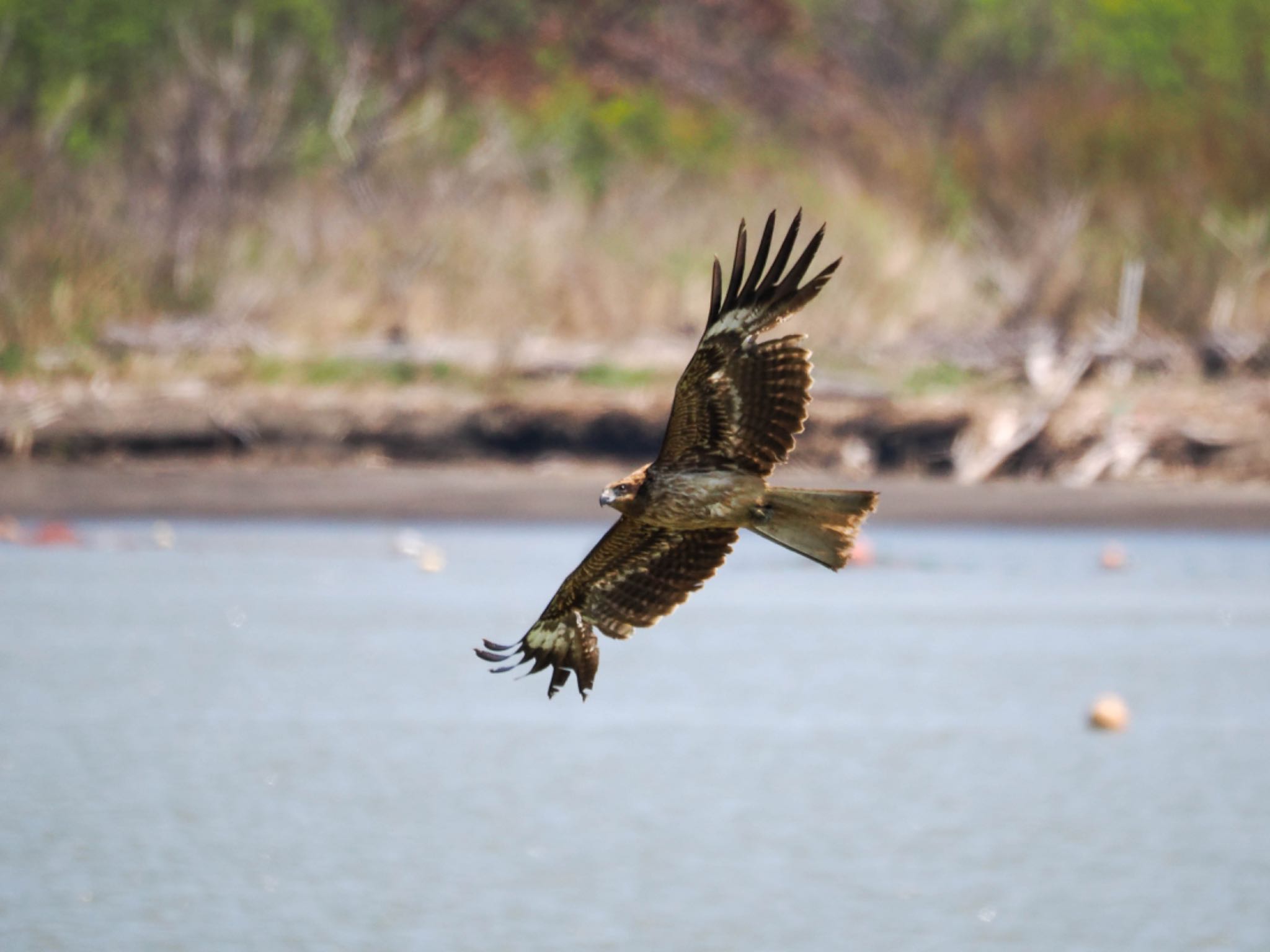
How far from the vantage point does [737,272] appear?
7.26 metres

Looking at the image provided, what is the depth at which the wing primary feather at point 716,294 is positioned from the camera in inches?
268

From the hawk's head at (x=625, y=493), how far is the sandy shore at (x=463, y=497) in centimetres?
1502

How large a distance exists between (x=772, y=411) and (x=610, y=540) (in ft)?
3.02

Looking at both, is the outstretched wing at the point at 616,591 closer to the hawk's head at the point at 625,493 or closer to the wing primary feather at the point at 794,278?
the hawk's head at the point at 625,493

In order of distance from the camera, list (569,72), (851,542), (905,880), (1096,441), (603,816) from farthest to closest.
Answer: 1. (569,72)
2. (1096,441)
3. (603,816)
4. (905,880)
5. (851,542)

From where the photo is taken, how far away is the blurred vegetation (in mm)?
27406

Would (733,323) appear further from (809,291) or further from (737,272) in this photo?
(809,291)

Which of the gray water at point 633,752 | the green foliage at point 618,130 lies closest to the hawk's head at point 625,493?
the gray water at point 633,752

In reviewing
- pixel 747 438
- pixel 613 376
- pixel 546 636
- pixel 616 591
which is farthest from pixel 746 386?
pixel 613 376

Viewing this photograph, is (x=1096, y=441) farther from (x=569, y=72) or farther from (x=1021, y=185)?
(x=569, y=72)

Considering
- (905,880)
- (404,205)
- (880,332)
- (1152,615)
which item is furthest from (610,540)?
(404,205)

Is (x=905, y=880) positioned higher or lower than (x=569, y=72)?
lower

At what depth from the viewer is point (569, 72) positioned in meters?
39.5

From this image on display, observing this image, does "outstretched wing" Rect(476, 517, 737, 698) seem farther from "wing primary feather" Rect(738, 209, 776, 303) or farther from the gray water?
the gray water
